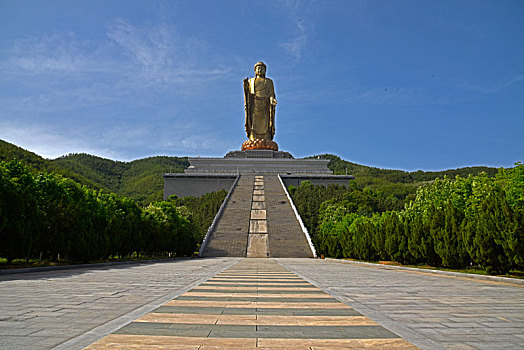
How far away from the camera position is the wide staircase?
2270 cm

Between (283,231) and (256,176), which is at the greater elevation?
Answer: (256,176)

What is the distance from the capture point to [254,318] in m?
4.29

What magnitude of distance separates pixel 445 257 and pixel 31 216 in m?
11.3

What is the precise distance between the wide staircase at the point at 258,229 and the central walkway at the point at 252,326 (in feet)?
55.7

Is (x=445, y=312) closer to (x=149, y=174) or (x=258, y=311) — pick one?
(x=258, y=311)

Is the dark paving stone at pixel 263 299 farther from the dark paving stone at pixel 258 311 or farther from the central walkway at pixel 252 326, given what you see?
the dark paving stone at pixel 258 311

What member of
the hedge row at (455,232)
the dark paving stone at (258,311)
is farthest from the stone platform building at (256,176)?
the dark paving stone at (258,311)

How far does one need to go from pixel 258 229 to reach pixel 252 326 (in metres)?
22.0

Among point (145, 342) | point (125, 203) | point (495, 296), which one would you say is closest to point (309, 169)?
point (125, 203)

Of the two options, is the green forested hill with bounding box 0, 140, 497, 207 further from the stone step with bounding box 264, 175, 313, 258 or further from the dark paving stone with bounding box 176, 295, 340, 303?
the dark paving stone with bounding box 176, 295, 340, 303

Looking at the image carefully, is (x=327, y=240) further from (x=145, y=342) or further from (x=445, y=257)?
(x=145, y=342)

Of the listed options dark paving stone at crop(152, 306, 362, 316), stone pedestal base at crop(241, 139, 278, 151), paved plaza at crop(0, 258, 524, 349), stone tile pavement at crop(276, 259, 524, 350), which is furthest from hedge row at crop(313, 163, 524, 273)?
stone pedestal base at crop(241, 139, 278, 151)

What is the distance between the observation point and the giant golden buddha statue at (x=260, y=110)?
4638 cm

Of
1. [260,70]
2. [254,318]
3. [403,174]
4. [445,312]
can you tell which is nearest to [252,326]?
[254,318]
